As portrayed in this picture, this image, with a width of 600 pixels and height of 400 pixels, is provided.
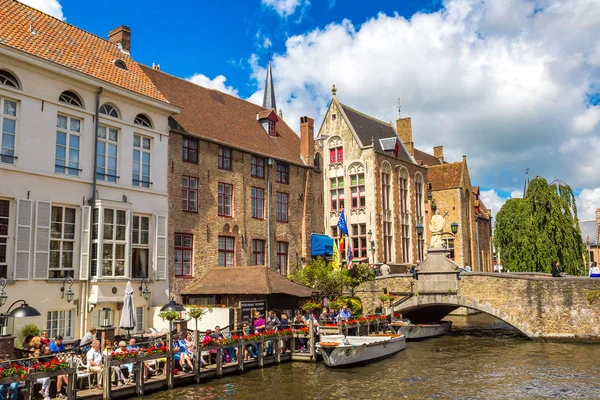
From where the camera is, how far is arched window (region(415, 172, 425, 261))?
1577 inches

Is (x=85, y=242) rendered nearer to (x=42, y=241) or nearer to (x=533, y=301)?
(x=42, y=241)

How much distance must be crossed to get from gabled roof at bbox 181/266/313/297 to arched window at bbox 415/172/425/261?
1908cm

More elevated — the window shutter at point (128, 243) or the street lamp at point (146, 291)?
the window shutter at point (128, 243)

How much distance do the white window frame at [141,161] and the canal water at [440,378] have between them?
27.3 feet

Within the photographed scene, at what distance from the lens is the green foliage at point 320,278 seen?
26703 millimetres

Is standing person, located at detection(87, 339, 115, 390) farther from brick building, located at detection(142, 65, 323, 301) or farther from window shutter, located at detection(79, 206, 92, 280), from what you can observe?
brick building, located at detection(142, 65, 323, 301)

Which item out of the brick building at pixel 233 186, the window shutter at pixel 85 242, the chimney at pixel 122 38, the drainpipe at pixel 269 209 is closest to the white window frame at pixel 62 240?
the window shutter at pixel 85 242

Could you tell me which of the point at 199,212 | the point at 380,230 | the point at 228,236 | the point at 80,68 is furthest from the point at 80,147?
the point at 380,230

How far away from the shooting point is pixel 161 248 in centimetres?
2164

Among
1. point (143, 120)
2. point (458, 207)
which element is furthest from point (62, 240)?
point (458, 207)

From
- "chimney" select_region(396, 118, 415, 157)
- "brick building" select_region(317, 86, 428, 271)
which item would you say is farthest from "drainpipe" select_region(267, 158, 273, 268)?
"chimney" select_region(396, 118, 415, 157)

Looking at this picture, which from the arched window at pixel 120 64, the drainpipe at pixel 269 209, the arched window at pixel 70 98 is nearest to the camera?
the arched window at pixel 70 98

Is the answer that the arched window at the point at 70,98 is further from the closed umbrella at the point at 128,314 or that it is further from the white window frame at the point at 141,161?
the closed umbrella at the point at 128,314

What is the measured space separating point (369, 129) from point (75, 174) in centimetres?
2510
